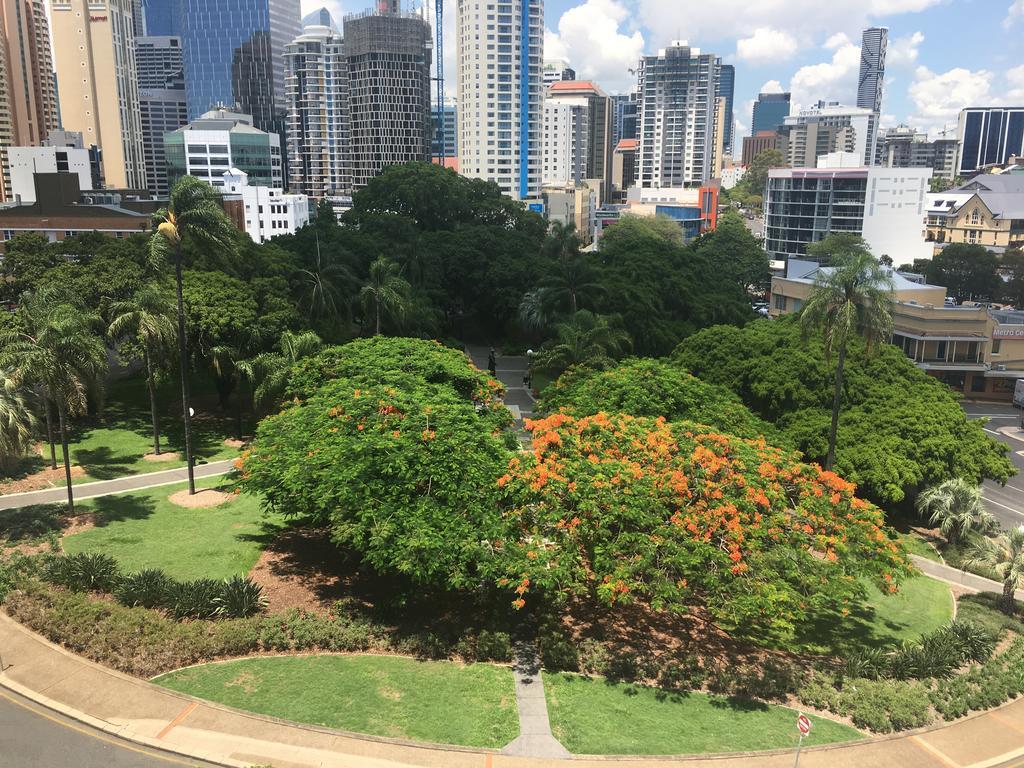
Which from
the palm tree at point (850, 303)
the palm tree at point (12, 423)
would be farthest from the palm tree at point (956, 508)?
the palm tree at point (12, 423)

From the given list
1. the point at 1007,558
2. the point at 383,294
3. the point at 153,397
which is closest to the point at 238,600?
the point at 153,397

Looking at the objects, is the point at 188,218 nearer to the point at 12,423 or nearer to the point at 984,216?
the point at 12,423

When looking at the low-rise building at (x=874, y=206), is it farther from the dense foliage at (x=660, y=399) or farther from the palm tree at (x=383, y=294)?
the dense foliage at (x=660, y=399)

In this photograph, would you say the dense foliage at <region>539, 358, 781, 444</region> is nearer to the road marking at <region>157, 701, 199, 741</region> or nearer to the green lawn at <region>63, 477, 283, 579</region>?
the green lawn at <region>63, 477, 283, 579</region>

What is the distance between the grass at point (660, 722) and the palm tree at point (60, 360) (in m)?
21.1

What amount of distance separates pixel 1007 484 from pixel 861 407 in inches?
520

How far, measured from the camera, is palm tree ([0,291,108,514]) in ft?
95.6

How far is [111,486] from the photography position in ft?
114

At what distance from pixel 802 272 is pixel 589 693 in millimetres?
66481

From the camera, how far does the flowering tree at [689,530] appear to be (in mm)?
22344

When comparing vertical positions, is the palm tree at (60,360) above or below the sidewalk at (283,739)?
above

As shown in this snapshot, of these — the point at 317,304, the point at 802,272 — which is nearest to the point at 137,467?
the point at 317,304

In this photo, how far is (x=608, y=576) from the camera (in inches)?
876

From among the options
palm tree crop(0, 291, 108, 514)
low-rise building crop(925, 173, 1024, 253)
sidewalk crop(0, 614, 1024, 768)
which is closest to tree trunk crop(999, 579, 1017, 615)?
sidewalk crop(0, 614, 1024, 768)
